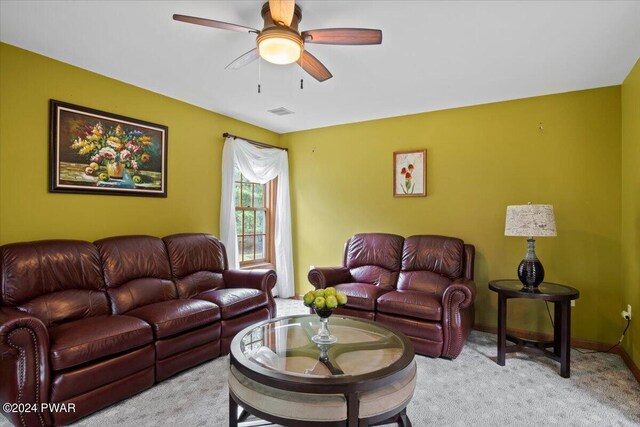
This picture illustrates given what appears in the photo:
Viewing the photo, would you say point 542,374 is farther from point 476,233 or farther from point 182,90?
point 182,90

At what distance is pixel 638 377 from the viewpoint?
2688 millimetres

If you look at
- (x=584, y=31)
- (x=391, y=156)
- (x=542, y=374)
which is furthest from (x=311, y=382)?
(x=391, y=156)

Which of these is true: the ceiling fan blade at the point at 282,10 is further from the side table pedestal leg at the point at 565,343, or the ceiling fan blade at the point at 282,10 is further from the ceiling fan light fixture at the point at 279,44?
the side table pedestal leg at the point at 565,343

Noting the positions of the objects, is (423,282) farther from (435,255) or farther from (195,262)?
(195,262)

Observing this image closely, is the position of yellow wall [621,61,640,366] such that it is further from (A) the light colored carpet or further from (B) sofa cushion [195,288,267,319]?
(B) sofa cushion [195,288,267,319]

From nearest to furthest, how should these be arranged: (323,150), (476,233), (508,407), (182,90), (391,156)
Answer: (508,407), (182,90), (476,233), (391,156), (323,150)

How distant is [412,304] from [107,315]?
2.60 meters

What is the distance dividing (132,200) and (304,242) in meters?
2.53

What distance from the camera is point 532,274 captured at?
9.98 ft

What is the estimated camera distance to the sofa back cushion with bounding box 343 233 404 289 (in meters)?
4.04

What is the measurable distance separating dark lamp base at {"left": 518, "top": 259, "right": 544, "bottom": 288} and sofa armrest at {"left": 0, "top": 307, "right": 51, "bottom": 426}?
3.60 metres

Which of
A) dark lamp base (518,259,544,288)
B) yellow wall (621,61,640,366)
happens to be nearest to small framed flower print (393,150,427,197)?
dark lamp base (518,259,544,288)

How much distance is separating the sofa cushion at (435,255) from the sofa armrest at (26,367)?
328cm

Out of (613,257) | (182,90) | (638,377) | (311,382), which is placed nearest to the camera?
(311,382)
